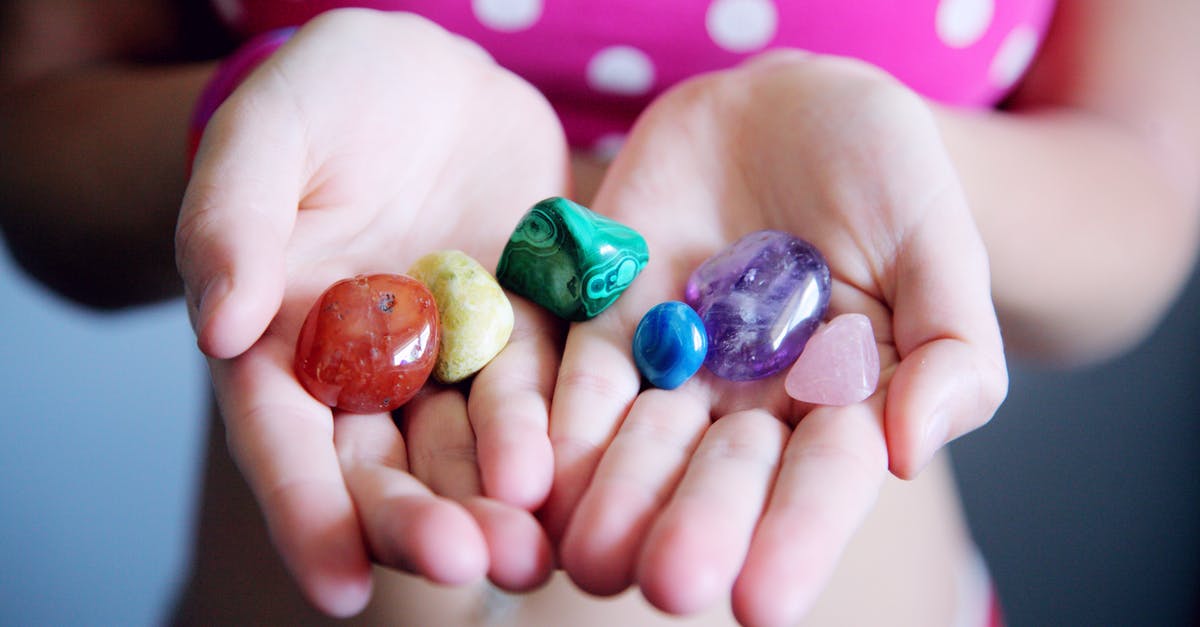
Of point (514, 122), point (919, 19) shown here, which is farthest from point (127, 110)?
point (919, 19)

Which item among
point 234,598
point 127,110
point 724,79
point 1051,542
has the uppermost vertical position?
point 724,79

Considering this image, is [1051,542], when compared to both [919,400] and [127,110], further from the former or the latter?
[127,110]

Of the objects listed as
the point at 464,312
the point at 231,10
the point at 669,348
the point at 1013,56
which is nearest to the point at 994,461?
the point at 1013,56

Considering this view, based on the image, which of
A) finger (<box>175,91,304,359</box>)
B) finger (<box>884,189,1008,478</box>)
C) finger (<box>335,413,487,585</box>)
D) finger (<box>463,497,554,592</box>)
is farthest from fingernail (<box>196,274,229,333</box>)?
finger (<box>884,189,1008,478</box>)

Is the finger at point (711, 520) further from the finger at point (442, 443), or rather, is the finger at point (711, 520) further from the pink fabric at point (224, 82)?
the pink fabric at point (224, 82)

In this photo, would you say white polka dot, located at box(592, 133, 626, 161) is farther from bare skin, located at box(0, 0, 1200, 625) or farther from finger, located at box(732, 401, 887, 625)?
finger, located at box(732, 401, 887, 625)

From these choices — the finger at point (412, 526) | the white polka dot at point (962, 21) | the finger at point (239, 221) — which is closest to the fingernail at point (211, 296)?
the finger at point (239, 221)

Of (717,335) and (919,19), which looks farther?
(919,19)
